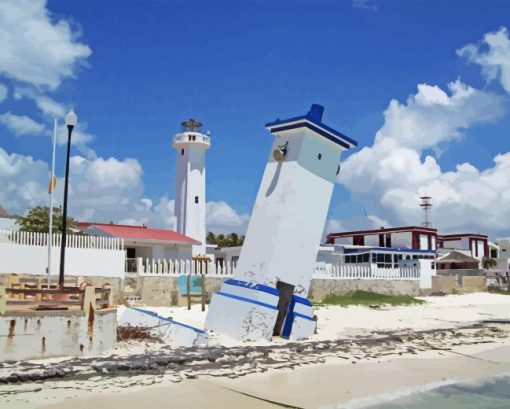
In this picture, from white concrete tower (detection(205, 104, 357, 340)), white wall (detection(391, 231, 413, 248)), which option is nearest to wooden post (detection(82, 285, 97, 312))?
white concrete tower (detection(205, 104, 357, 340))

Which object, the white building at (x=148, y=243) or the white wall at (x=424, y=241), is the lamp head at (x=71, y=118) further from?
the white wall at (x=424, y=241)

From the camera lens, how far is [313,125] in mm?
13945

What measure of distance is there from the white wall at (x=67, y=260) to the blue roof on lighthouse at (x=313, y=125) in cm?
935

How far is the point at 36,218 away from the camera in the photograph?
27781 millimetres

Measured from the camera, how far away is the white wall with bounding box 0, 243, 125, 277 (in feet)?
60.8

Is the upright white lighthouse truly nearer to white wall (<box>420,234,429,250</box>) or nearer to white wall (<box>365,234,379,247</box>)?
white wall (<box>365,234,379,247</box>)

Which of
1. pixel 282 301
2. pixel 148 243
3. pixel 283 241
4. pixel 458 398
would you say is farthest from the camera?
pixel 148 243

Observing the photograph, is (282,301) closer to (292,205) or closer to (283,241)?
(283,241)

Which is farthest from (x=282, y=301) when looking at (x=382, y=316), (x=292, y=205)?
(x=382, y=316)

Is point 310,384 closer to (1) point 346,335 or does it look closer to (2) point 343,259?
(1) point 346,335

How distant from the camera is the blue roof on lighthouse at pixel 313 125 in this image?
1387cm

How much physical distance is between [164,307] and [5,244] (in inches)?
237

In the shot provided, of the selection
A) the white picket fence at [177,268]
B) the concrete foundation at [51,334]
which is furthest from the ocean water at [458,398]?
the white picket fence at [177,268]

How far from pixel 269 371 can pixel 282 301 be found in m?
3.54
